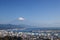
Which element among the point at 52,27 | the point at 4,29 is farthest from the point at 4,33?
Answer: the point at 52,27

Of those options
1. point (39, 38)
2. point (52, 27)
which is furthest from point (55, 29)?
point (39, 38)

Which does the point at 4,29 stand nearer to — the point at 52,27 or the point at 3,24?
the point at 3,24

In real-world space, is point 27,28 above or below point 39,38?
above

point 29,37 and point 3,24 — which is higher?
point 3,24

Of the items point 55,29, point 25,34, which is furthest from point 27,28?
point 55,29

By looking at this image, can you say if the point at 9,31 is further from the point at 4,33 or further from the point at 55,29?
the point at 55,29

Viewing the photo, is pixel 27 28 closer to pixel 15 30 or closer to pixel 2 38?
pixel 15 30

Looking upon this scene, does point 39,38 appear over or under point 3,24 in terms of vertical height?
under
